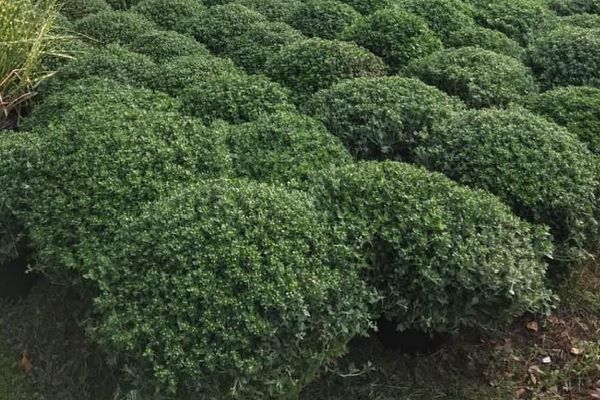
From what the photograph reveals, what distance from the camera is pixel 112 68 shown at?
14.4ft

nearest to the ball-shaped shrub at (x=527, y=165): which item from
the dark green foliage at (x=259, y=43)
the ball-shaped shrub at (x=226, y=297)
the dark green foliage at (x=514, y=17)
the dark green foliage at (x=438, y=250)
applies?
the dark green foliage at (x=438, y=250)

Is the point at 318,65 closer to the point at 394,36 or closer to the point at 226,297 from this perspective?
the point at 394,36

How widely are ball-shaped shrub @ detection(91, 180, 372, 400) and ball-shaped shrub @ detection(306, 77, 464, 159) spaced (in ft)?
3.45

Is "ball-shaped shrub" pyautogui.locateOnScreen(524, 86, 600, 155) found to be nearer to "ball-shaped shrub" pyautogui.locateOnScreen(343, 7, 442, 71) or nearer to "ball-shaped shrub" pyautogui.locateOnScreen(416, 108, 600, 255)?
"ball-shaped shrub" pyautogui.locateOnScreen(416, 108, 600, 255)

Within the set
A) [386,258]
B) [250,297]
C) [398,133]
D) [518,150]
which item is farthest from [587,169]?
[250,297]

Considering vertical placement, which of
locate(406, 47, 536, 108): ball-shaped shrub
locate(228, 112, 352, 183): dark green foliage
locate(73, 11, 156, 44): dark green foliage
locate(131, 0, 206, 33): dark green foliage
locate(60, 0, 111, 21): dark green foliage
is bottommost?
locate(60, 0, 111, 21): dark green foliage

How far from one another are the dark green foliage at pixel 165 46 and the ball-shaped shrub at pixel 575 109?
2.16m

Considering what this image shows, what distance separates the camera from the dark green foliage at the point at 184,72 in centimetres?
421

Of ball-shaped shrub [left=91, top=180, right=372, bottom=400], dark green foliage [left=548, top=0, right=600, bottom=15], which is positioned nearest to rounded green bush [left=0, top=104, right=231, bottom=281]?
ball-shaped shrub [left=91, top=180, right=372, bottom=400]

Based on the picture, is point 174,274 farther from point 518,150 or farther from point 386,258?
point 518,150

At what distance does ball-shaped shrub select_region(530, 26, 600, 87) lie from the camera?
477 centimetres

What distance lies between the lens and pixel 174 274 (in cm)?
262

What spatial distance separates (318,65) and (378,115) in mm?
713

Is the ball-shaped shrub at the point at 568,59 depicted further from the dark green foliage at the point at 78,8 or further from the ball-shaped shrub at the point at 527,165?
the dark green foliage at the point at 78,8
